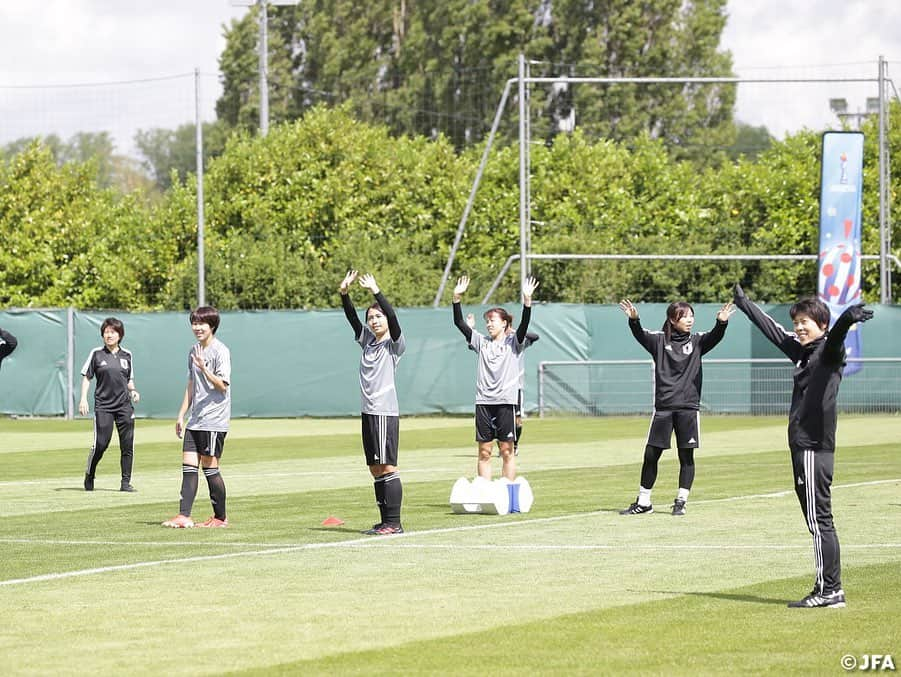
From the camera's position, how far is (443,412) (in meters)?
35.0

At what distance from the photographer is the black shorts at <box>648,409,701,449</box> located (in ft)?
48.7

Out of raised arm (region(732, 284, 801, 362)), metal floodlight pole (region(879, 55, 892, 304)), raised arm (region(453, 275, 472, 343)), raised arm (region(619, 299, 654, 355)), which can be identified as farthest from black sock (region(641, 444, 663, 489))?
metal floodlight pole (region(879, 55, 892, 304))

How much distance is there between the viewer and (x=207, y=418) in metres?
14.1

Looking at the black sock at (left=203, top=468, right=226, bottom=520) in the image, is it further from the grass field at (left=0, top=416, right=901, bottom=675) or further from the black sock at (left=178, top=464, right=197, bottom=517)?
the grass field at (left=0, top=416, right=901, bottom=675)

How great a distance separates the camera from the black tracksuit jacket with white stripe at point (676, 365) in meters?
14.9

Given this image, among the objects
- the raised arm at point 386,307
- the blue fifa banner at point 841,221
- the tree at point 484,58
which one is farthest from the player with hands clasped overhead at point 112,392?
the tree at point 484,58

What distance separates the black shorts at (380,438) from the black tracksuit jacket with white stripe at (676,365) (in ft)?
9.32

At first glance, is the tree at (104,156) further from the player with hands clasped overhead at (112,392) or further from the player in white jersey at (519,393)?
the player with hands clasped overhead at (112,392)

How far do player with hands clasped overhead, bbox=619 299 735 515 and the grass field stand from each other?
32 cm

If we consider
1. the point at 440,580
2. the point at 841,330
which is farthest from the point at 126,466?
the point at 841,330

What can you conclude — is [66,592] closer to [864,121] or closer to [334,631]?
[334,631]

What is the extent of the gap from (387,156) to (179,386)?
40.0 ft

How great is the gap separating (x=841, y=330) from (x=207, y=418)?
6.86 meters

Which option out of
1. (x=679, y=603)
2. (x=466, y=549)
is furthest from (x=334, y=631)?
(x=466, y=549)
